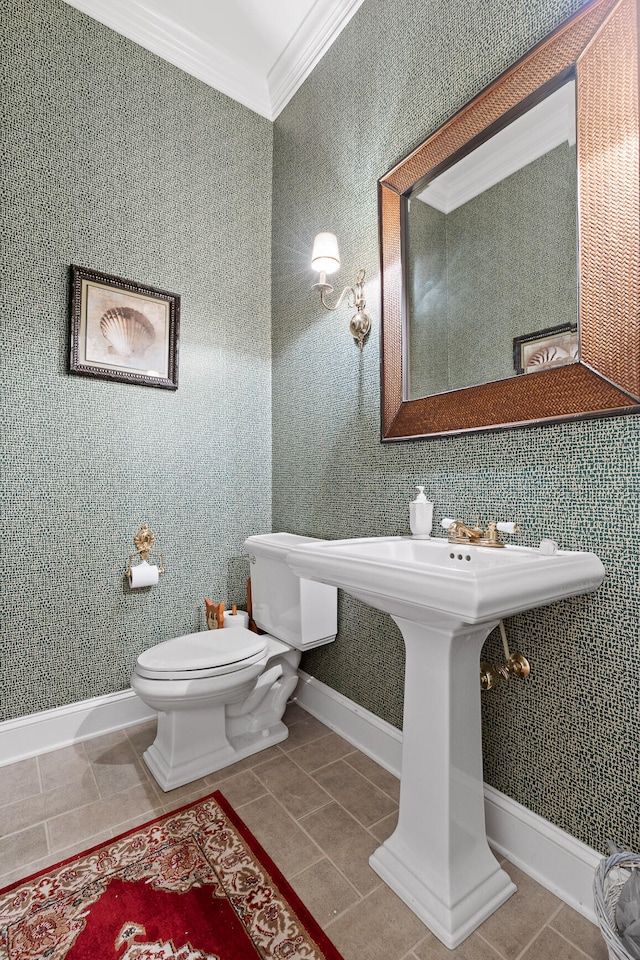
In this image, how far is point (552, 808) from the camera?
1215 mm

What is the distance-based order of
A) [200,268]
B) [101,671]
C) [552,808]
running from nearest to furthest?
[552,808] < [101,671] < [200,268]

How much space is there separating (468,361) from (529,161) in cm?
56

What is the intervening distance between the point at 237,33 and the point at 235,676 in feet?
9.17

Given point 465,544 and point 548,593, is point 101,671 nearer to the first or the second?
point 465,544

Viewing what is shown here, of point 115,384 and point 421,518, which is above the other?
point 115,384

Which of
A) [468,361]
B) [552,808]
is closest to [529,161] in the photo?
[468,361]

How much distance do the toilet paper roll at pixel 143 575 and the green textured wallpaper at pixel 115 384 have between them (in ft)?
0.21

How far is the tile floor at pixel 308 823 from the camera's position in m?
1.04

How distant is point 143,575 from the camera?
6.43 ft

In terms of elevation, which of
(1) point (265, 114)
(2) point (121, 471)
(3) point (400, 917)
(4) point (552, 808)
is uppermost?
(1) point (265, 114)

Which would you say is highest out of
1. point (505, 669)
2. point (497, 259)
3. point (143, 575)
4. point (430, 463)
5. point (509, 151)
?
point (509, 151)

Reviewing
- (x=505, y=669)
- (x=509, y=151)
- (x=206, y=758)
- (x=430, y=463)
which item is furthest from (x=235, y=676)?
(x=509, y=151)

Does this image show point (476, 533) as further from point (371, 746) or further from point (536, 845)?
point (371, 746)

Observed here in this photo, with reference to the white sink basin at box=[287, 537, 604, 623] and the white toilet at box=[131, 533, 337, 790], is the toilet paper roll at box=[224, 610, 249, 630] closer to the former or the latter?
the white toilet at box=[131, 533, 337, 790]
